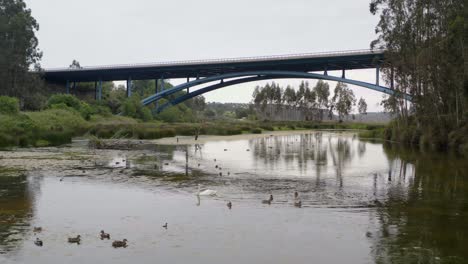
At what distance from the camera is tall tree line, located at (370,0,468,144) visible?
41.0m

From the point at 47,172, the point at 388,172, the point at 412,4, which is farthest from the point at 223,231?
the point at 412,4

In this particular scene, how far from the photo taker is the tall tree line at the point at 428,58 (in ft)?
135

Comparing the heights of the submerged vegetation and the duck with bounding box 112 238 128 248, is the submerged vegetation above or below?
above

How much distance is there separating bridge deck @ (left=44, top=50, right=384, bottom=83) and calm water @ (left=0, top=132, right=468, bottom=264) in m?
54.1

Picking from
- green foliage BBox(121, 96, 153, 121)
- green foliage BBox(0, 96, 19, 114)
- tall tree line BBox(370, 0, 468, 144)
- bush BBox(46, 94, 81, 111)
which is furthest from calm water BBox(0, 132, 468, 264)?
green foliage BBox(121, 96, 153, 121)

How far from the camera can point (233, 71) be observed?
98188 mm

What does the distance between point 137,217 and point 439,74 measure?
36.8 metres

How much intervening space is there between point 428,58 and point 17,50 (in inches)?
2428

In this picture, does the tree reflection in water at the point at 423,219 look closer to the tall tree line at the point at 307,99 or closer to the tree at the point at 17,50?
the tree at the point at 17,50

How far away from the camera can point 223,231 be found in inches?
531

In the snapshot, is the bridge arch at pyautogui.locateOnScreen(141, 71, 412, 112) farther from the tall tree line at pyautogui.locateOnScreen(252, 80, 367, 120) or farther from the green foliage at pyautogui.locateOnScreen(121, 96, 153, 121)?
the tall tree line at pyautogui.locateOnScreen(252, 80, 367, 120)

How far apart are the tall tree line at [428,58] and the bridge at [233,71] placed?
72.7 ft

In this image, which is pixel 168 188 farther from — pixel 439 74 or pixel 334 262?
pixel 439 74

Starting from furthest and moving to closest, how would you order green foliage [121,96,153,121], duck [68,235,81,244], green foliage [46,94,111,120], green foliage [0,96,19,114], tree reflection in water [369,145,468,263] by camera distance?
green foliage [121,96,153,121] → green foliage [46,94,111,120] → green foliage [0,96,19,114] → duck [68,235,81,244] → tree reflection in water [369,145,468,263]
